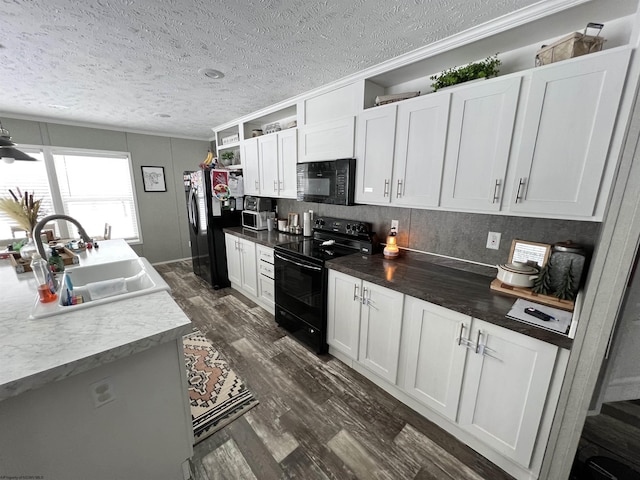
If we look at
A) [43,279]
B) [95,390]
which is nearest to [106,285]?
[43,279]

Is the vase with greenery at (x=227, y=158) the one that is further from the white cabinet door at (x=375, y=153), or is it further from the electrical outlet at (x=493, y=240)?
the electrical outlet at (x=493, y=240)

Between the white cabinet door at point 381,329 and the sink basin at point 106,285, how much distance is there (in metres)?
1.35

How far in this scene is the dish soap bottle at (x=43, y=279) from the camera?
4.03 ft

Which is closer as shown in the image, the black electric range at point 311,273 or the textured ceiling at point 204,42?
the textured ceiling at point 204,42

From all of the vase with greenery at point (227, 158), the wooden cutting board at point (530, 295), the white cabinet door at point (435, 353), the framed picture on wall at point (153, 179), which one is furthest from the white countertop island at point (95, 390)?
the framed picture on wall at point (153, 179)

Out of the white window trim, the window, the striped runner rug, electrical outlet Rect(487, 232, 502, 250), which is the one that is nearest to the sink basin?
the striped runner rug

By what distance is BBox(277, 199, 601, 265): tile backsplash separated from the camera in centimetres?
153

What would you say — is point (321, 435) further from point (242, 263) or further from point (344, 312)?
point (242, 263)

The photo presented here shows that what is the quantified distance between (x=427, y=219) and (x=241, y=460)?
7.02 feet

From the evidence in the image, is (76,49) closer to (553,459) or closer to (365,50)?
(365,50)

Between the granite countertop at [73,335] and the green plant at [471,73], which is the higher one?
the green plant at [471,73]

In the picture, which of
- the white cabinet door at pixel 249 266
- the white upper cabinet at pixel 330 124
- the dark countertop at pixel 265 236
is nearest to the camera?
the white upper cabinet at pixel 330 124

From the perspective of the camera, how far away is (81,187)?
4043 mm

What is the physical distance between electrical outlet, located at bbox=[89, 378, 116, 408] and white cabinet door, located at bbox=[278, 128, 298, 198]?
224cm
